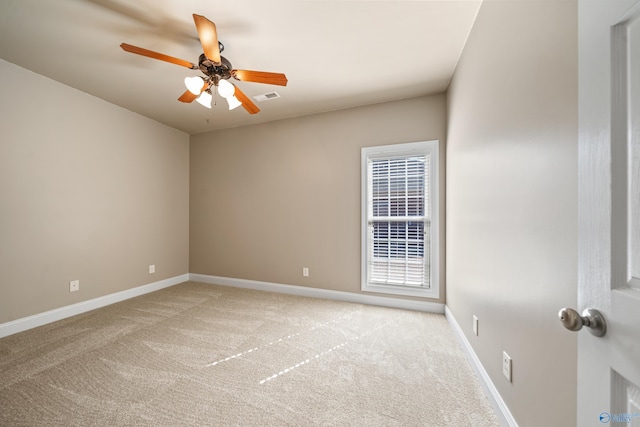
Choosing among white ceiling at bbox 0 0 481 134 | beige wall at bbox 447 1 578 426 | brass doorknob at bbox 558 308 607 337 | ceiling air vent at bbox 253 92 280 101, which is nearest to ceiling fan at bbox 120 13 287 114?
white ceiling at bbox 0 0 481 134

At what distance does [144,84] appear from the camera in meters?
2.81

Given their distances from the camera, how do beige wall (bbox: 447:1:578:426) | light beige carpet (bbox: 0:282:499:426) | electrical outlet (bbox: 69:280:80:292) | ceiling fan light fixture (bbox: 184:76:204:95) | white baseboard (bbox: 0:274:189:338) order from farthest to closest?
electrical outlet (bbox: 69:280:80:292)
white baseboard (bbox: 0:274:189:338)
ceiling fan light fixture (bbox: 184:76:204:95)
light beige carpet (bbox: 0:282:499:426)
beige wall (bbox: 447:1:578:426)

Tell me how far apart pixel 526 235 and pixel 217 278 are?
426cm

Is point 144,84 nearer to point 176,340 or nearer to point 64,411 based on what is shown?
point 176,340

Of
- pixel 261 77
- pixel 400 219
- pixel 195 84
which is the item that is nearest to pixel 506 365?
pixel 400 219

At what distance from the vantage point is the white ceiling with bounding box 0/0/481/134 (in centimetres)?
178

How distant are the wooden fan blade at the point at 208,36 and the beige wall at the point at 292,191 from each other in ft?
6.16

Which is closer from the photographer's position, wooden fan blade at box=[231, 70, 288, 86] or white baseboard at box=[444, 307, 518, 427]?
white baseboard at box=[444, 307, 518, 427]

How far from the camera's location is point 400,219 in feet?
10.5

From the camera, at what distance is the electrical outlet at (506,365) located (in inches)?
52.5

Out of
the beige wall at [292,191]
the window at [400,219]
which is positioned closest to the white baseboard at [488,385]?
the window at [400,219]

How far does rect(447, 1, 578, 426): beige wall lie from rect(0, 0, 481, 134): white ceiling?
1.56 ft

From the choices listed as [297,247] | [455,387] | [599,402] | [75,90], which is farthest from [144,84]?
[455,387]

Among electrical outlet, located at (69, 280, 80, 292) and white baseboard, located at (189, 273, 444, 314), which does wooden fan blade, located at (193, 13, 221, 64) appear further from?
electrical outlet, located at (69, 280, 80, 292)
